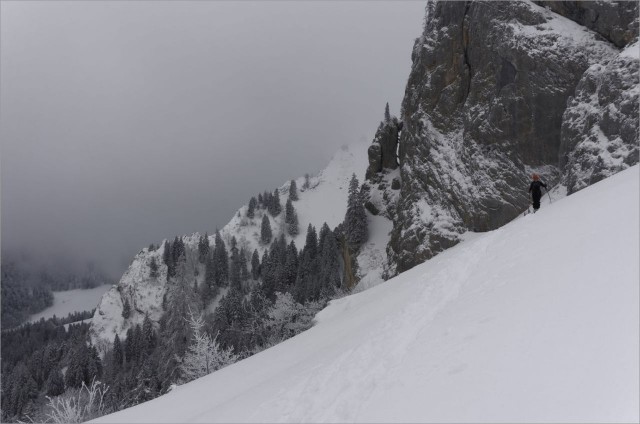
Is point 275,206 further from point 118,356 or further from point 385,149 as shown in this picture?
point 385,149

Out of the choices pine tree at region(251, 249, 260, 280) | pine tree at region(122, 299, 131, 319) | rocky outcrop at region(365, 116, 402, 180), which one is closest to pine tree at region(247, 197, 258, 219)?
pine tree at region(251, 249, 260, 280)

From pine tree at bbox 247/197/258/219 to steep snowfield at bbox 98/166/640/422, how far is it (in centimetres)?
15994

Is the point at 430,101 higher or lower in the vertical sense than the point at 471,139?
higher

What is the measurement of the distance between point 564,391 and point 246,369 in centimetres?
1294

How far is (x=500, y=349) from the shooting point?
6652mm

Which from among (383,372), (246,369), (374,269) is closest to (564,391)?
(383,372)

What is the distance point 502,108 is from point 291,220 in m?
133

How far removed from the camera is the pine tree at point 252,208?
566 ft

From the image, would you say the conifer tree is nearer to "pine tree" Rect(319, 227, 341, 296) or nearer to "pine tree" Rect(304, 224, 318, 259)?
"pine tree" Rect(304, 224, 318, 259)

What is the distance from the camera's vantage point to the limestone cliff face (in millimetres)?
29219

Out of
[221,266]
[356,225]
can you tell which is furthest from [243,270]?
[356,225]

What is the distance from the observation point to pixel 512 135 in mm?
37094

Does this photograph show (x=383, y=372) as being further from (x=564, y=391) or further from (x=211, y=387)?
(x=211, y=387)

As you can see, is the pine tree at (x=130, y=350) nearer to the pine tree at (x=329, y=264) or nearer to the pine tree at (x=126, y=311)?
the pine tree at (x=126, y=311)
